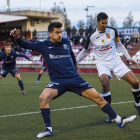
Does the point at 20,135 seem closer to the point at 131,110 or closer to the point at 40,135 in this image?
the point at 40,135

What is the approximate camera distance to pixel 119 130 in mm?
5703

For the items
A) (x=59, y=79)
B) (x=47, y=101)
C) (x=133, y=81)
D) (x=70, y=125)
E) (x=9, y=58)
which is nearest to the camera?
(x=47, y=101)

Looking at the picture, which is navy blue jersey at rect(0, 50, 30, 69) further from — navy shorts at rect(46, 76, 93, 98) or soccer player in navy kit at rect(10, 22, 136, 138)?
navy shorts at rect(46, 76, 93, 98)

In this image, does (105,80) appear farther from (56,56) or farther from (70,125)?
(56,56)

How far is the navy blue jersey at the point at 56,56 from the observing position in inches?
212

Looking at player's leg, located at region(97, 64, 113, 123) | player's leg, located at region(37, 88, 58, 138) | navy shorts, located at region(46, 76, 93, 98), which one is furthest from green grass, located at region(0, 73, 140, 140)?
navy shorts, located at region(46, 76, 93, 98)

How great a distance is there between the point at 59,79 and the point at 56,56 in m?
0.42

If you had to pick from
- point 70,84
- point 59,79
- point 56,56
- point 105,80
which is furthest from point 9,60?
point 70,84

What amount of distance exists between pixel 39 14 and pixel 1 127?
4198cm

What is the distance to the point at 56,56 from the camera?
5.43 m

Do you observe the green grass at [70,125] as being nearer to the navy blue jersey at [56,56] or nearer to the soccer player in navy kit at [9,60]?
the navy blue jersey at [56,56]

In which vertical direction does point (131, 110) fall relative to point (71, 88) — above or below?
below

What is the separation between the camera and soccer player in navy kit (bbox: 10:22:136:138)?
5273 millimetres

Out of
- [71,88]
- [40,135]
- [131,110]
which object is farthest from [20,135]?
[131,110]
